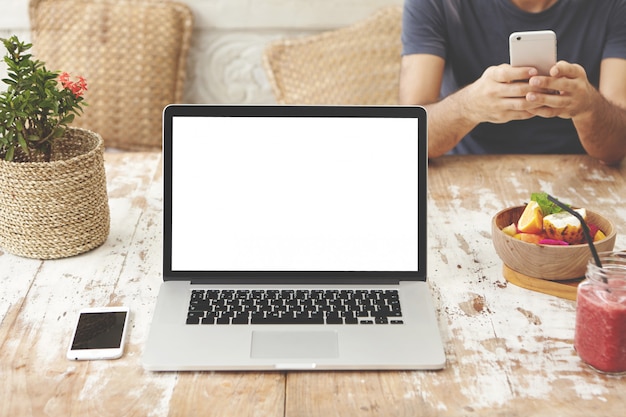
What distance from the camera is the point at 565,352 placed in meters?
0.95

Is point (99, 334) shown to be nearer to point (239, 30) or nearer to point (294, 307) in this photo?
point (294, 307)

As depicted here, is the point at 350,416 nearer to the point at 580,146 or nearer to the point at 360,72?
the point at 580,146

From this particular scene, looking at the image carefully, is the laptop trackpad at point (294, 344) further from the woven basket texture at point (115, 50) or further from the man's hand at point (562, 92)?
the woven basket texture at point (115, 50)

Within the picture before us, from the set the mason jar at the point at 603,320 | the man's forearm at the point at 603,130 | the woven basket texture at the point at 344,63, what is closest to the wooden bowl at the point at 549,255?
the mason jar at the point at 603,320

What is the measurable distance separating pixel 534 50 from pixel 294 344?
0.83m

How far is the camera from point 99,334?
3.22 ft

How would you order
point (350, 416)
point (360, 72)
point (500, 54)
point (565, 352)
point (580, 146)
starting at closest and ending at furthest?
1. point (350, 416)
2. point (565, 352)
3. point (580, 146)
4. point (500, 54)
5. point (360, 72)

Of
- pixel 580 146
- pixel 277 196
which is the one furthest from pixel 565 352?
pixel 580 146

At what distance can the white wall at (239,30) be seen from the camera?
2.34m

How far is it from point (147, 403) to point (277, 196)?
368 millimetres

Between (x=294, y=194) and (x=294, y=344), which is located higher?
(x=294, y=194)

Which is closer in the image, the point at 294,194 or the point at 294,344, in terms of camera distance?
the point at 294,344

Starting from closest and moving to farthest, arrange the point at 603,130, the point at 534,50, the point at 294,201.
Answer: the point at 294,201 < the point at 534,50 < the point at 603,130

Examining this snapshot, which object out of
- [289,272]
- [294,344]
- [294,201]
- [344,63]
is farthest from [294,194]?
[344,63]
